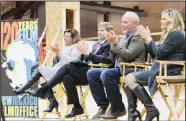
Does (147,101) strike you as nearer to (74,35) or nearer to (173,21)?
(173,21)

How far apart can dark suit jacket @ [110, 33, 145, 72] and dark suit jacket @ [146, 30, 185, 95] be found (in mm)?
164

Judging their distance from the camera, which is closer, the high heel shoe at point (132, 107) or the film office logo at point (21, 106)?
the high heel shoe at point (132, 107)

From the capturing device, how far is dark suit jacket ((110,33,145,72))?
8.87 feet

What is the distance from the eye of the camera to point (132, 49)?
272 centimetres

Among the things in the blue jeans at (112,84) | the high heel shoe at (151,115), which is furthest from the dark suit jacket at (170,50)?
the blue jeans at (112,84)

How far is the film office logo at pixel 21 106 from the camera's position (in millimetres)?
3471

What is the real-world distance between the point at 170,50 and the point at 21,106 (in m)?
1.51

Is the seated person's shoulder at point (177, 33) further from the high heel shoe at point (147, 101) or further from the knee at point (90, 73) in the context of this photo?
the knee at point (90, 73)

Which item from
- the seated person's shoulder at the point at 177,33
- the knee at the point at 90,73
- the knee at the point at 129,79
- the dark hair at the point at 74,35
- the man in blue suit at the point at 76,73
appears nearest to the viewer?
the seated person's shoulder at the point at 177,33

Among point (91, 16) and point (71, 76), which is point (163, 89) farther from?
point (91, 16)

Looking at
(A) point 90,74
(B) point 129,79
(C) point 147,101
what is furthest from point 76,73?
(C) point 147,101

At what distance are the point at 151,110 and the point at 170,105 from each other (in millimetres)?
124

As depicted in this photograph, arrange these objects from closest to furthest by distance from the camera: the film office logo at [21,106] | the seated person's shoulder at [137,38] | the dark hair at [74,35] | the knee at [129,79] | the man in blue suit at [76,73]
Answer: the knee at [129,79], the seated person's shoulder at [137,38], the man in blue suit at [76,73], the dark hair at [74,35], the film office logo at [21,106]

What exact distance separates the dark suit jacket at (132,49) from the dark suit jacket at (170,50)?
16 centimetres
